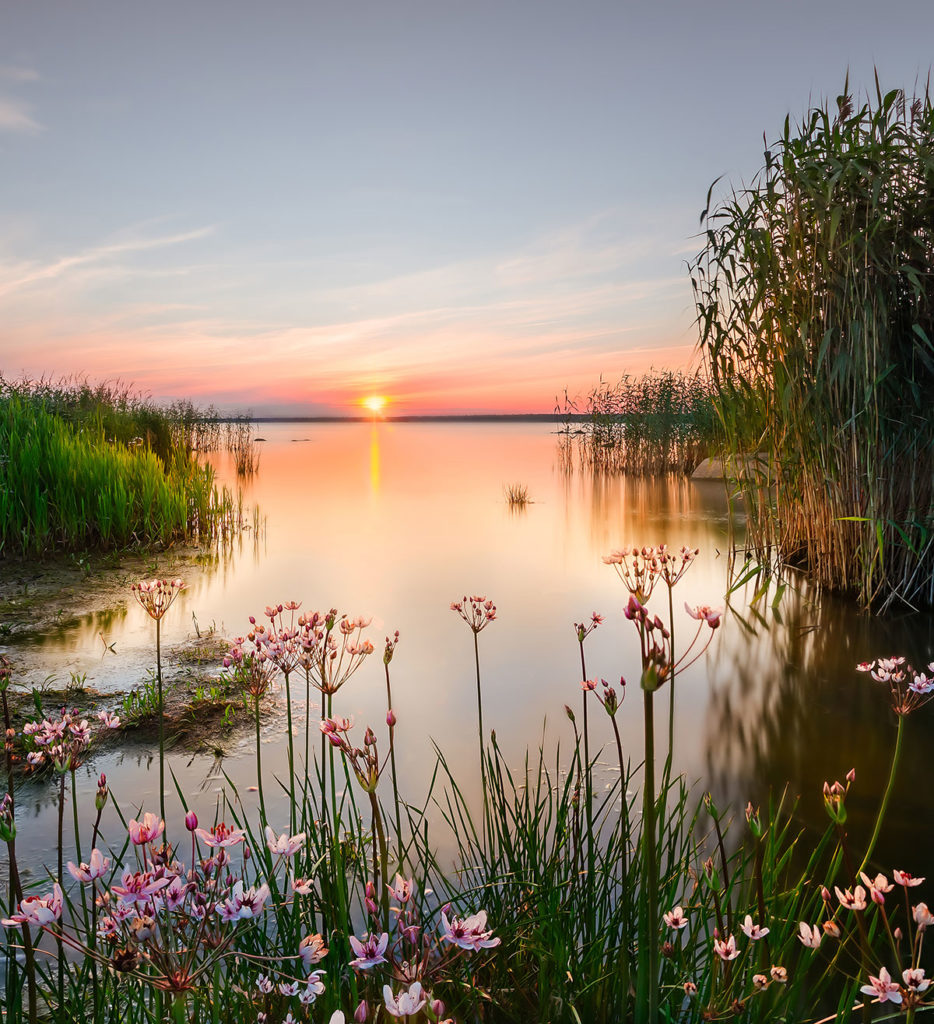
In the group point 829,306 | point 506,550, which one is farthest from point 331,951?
point 506,550

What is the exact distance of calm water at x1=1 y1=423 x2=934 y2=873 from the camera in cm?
327

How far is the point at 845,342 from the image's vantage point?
5.00 m

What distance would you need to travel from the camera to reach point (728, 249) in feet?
17.4

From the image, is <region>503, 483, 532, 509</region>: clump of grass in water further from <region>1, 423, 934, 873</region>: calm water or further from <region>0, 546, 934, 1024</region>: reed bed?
<region>0, 546, 934, 1024</region>: reed bed

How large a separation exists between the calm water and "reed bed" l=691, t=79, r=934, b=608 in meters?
0.73

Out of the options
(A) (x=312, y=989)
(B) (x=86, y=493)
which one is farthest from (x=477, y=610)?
(B) (x=86, y=493)

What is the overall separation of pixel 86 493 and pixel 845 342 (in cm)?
703

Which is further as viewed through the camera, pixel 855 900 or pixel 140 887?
pixel 855 900

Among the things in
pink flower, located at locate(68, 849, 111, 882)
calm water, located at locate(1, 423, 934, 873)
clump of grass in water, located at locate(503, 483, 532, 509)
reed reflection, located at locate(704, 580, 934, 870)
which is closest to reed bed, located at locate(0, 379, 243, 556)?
calm water, located at locate(1, 423, 934, 873)

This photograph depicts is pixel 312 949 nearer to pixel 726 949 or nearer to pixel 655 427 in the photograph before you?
pixel 726 949

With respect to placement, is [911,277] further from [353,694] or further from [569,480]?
[569,480]

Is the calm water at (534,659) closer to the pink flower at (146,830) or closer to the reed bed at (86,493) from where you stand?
the reed bed at (86,493)

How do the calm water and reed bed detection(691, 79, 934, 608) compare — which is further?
reed bed detection(691, 79, 934, 608)

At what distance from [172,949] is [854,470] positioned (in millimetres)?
5202
